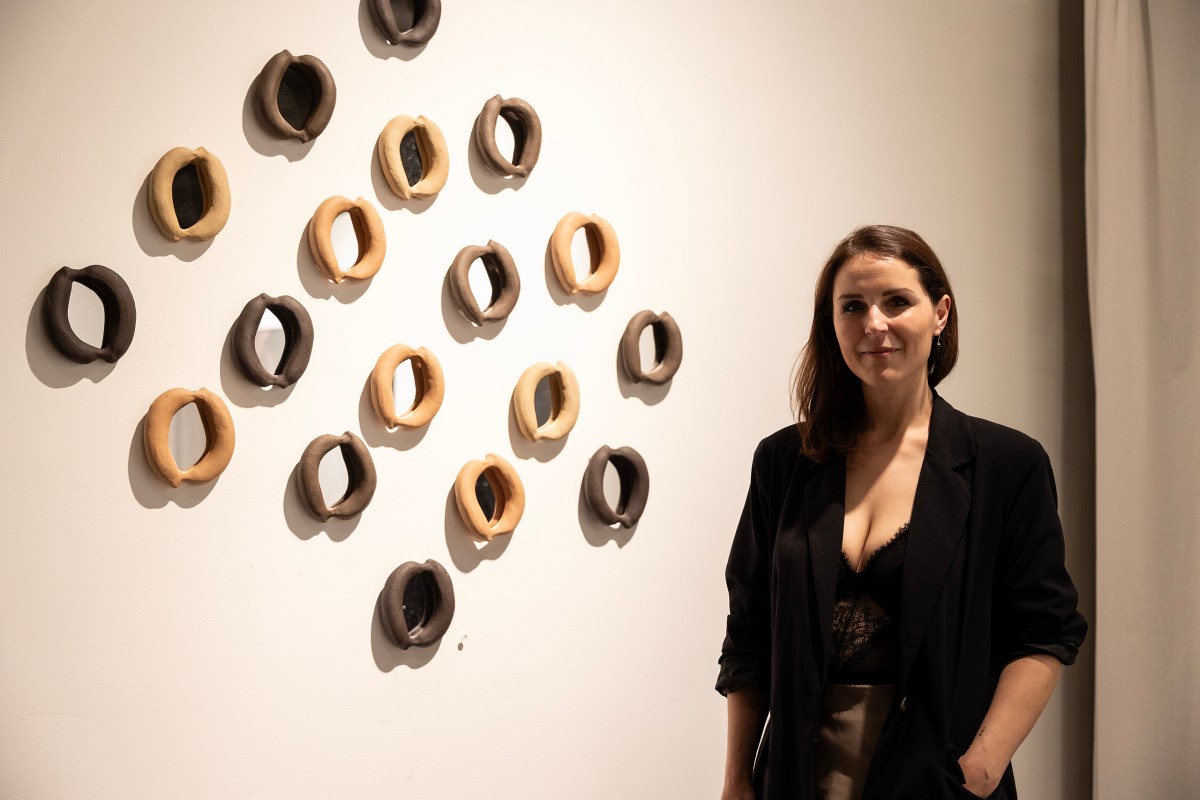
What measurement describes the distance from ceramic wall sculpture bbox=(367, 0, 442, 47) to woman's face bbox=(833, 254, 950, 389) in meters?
0.83

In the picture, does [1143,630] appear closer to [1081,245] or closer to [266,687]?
[1081,245]

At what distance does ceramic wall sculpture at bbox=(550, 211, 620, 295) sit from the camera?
1961mm

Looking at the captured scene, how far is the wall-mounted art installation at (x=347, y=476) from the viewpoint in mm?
1686

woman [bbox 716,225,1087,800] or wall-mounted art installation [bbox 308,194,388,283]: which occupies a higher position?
wall-mounted art installation [bbox 308,194,388,283]

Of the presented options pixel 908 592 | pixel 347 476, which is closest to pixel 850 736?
pixel 908 592

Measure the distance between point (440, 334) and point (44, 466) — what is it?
65cm

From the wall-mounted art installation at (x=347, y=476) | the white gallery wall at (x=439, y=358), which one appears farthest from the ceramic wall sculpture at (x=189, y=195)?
the wall-mounted art installation at (x=347, y=476)

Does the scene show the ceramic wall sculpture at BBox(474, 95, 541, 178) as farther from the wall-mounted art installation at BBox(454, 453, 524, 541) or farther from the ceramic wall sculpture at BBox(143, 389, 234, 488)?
the ceramic wall sculpture at BBox(143, 389, 234, 488)

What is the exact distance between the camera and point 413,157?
1.84 meters

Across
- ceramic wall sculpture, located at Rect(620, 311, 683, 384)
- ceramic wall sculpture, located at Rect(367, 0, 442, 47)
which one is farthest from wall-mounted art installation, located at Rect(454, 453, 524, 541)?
ceramic wall sculpture, located at Rect(367, 0, 442, 47)

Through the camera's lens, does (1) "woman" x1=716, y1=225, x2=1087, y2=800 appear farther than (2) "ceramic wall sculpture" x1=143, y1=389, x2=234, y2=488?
No

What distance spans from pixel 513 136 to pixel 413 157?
214 mm

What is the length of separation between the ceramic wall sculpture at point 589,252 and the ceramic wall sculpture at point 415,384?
12.2 inches

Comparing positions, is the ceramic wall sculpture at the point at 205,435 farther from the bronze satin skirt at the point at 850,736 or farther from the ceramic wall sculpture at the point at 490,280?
the bronze satin skirt at the point at 850,736
